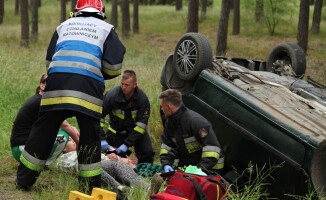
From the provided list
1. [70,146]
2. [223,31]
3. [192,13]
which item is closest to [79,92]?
[70,146]

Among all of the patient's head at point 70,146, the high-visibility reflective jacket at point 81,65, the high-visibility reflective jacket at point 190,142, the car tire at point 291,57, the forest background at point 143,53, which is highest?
the high-visibility reflective jacket at point 81,65

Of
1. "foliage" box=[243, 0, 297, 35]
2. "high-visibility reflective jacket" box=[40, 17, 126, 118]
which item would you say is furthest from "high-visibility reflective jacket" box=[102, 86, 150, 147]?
"foliage" box=[243, 0, 297, 35]

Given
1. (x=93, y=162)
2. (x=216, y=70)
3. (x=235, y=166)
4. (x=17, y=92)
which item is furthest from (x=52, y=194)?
(x=17, y=92)

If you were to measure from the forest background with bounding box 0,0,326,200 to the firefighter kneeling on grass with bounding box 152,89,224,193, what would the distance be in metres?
0.59

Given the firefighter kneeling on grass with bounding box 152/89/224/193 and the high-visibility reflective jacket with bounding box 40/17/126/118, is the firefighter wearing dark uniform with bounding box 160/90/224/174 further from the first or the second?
the high-visibility reflective jacket with bounding box 40/17/126/118

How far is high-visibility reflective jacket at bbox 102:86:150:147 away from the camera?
523 cm

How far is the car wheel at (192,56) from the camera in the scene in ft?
16.9

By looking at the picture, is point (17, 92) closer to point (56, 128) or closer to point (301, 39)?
point (56, 128)

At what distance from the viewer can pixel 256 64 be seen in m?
6.41

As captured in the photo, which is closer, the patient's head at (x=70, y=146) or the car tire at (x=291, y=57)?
the patient's head at (x=70, y=146)

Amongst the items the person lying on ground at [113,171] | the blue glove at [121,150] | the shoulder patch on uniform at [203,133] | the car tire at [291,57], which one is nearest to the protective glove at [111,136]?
the blue glove at [121,150]

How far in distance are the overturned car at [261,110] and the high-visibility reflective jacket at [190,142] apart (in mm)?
335

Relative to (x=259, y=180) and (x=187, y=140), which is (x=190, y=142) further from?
(x=259, y=180)

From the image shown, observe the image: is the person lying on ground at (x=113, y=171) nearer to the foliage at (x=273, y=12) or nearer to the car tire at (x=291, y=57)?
the car tire at (x=291, y=57)
